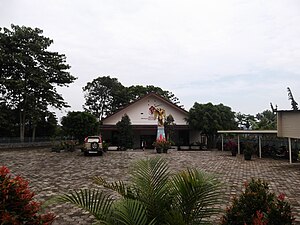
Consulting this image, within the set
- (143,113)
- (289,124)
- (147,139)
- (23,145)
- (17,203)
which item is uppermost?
(143,113)

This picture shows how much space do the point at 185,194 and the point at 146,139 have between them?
2545 cm

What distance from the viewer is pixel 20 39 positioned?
26.1 m

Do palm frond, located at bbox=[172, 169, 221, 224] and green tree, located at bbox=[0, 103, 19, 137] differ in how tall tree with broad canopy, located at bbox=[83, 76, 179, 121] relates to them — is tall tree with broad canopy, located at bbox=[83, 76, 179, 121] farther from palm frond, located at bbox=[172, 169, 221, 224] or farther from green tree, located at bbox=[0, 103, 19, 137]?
palm frond, located at bbox=[172, 169, 221, 224]

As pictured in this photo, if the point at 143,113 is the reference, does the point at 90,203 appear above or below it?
below

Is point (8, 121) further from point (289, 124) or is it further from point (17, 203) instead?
point (17, 203)

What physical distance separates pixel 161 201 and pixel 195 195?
44 centimetres

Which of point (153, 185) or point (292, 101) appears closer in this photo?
point (153, 185)

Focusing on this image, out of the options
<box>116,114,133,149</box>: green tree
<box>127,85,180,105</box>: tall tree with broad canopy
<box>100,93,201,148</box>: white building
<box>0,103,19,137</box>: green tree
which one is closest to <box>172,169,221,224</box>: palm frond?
<box>116,114,133,149</box>: green tree

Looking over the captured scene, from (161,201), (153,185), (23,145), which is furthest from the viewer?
(23,145)

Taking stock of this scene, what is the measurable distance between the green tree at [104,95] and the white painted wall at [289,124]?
105ft

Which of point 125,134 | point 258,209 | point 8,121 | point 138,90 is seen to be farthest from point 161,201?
point 138,90

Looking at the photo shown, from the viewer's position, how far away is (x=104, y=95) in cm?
4372

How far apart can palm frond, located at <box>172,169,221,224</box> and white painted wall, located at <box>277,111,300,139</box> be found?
1105 centimetres

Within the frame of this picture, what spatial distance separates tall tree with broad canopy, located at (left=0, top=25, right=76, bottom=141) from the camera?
83.0ft
